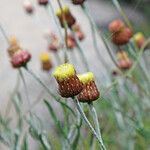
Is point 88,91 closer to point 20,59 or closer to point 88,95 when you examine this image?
point 88,95

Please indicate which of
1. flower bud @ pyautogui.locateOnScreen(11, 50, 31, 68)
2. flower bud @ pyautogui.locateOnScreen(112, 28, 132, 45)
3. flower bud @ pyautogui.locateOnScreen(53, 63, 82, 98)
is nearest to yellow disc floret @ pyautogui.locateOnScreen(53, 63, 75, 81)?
flower bud @ pyautogui.locateOnScreen(53, 63, 82, 98)

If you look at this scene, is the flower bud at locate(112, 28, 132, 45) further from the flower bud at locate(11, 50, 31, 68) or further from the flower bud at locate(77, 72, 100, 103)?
the flower bud at locate(77, 72, 100, 103)

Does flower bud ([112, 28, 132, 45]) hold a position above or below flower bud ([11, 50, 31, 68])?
below

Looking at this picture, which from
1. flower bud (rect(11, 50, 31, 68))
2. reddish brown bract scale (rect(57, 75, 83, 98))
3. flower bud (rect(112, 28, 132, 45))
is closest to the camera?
reddish brown bract scale (rect(57, 75, 83, 98))

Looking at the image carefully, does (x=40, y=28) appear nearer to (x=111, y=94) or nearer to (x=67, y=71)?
(x=111, y=94)

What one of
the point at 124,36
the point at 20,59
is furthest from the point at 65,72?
the point at 124,36

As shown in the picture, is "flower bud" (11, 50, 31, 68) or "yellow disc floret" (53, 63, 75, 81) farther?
"flower bud" (11, 50, 31, 68)

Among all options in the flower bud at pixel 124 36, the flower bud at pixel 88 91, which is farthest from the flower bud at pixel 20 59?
the flower bud at pixel 88 91

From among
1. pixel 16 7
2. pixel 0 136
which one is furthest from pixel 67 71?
pixel 16 7
